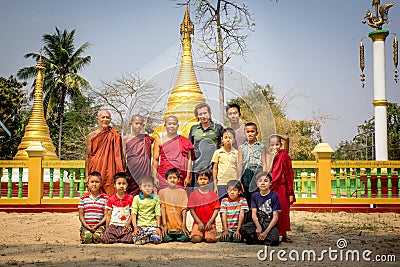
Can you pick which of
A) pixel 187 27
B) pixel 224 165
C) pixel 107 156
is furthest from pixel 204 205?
pixel 187 27

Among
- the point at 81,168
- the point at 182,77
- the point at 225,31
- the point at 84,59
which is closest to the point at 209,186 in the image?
the point at 81,168

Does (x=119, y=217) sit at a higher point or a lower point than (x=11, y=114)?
lower

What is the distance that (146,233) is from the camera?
607 cm

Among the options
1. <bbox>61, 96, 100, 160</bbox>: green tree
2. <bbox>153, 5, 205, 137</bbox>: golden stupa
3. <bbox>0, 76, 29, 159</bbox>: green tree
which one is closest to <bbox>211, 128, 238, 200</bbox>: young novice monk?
<bbox>153, 5, 205, 137</bbox>: golden stupa

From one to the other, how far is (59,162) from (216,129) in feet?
16.6

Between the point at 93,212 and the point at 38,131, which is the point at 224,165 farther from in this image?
the point at 38,131

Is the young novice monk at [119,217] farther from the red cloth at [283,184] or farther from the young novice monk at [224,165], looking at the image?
the red cloth at [283,184]

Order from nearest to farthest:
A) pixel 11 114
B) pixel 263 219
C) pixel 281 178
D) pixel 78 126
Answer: pixel 263 219, pixel 281 178, pixel 11 114, pixel 78 126

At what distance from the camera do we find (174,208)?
628 cm

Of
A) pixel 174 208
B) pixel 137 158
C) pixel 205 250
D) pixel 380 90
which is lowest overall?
pixel 205 250

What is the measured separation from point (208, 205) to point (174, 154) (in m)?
0.82

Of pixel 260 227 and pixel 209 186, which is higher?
pixel 209 186

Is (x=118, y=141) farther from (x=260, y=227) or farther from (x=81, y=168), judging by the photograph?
(x=81, y=168)

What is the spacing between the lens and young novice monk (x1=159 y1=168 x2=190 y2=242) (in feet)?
20.4
